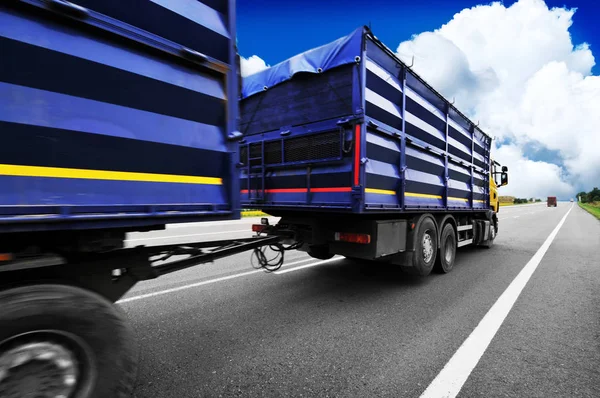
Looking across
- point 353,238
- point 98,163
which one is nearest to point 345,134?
point 353,238

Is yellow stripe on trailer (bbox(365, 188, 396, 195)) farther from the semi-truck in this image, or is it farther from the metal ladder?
the metal ladder

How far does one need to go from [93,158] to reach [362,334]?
282 cm

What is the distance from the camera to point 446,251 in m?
5.79

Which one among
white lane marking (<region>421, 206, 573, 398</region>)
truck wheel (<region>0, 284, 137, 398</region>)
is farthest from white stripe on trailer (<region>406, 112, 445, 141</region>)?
truck wheel (<region>0, 284, 137, 398</region>)

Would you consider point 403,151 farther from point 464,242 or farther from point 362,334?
point 464,242

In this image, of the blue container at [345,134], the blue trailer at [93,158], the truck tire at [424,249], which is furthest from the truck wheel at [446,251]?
the blue trailer at [93,158]

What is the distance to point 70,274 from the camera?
1870 mm

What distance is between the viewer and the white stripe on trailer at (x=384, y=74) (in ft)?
12.7

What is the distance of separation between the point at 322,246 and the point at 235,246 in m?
1.95

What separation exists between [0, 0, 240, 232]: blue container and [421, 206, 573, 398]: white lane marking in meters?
2.02

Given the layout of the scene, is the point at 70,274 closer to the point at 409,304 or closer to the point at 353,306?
the point at 353,306

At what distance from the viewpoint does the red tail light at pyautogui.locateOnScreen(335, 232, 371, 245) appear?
400 centimetres

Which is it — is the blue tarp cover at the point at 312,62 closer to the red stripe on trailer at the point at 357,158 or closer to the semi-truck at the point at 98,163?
the red stripe on trailer at the point at 357,158

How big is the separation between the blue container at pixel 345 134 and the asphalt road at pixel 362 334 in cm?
129
